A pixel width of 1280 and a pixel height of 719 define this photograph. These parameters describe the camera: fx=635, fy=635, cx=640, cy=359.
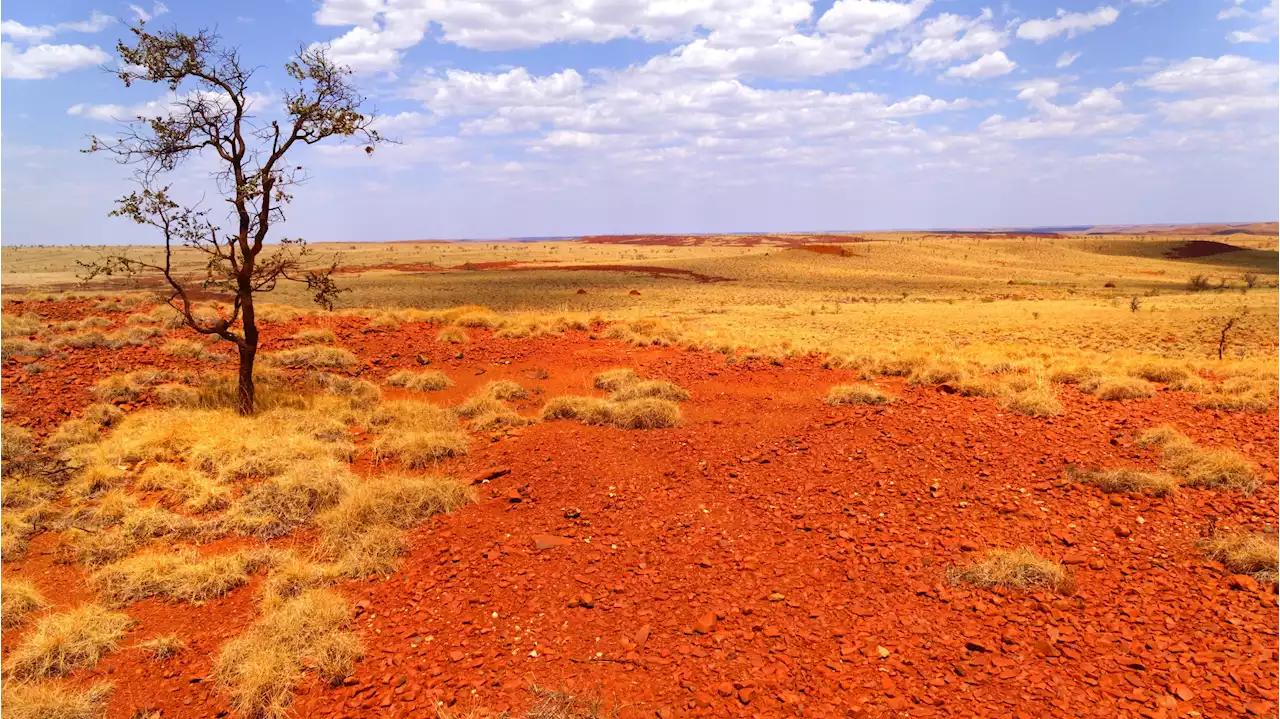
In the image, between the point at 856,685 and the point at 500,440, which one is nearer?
the point at 856,685

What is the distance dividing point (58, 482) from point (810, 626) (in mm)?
7689

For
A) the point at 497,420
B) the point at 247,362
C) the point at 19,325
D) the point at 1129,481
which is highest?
the point at 19,325

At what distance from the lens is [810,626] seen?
4.33 meters

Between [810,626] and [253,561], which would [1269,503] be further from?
[253,561]

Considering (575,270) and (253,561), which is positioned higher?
(575,270)

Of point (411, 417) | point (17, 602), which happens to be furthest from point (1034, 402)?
point (17, 602)

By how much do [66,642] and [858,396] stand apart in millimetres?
8648

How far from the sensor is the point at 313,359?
11.8m

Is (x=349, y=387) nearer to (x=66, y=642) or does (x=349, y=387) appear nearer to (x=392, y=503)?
(x=392, y=503)

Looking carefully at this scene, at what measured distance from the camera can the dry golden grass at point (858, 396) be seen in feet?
29.9

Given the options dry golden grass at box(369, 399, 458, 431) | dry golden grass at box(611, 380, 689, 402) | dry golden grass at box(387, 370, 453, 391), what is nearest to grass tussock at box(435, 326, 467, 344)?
dry golden grass at box(387, 370, 453, 391)

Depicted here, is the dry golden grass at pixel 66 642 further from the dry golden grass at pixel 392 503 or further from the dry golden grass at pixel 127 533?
the dry golden grass at pixel 392 503

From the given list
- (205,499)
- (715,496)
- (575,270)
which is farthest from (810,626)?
(575,270)

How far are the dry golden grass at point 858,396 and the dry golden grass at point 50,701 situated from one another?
8.22m
